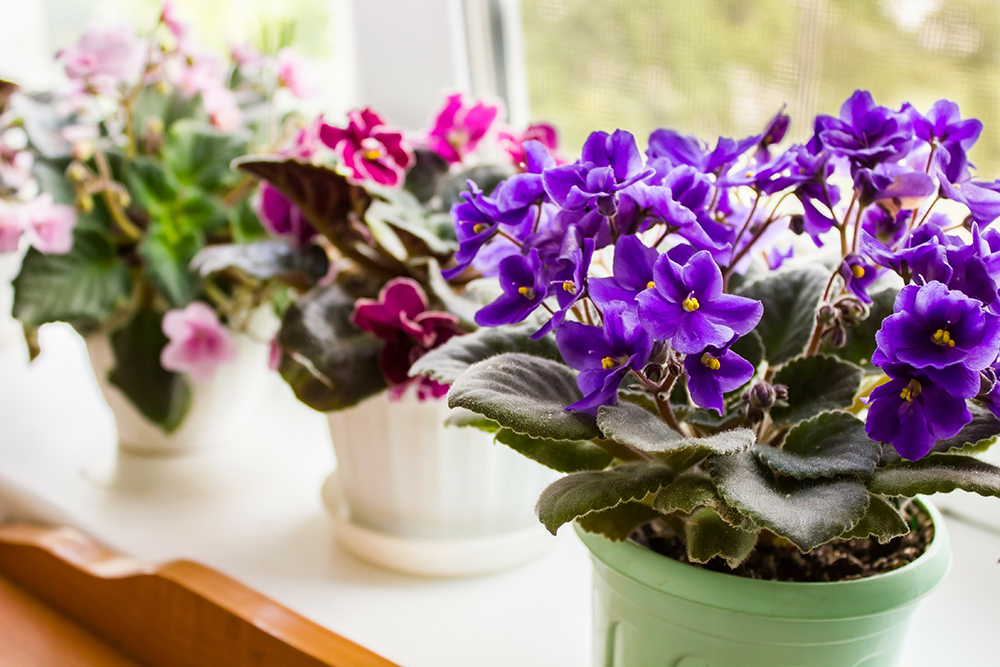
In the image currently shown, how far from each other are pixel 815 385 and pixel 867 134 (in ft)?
0.50

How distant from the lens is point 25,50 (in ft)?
6.52

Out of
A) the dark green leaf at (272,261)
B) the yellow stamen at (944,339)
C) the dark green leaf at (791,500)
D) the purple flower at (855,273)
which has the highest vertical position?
the yellow stamen at (944,339)

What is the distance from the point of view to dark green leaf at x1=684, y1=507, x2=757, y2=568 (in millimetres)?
460

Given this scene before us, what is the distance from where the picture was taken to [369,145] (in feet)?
2.60

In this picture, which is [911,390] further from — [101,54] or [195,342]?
[101,54]

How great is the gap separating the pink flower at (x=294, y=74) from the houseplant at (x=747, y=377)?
2.03 feet

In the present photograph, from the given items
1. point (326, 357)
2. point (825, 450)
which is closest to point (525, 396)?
point (825, 450)

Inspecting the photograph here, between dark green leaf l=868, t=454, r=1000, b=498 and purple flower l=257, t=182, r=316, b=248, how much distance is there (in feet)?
1.90

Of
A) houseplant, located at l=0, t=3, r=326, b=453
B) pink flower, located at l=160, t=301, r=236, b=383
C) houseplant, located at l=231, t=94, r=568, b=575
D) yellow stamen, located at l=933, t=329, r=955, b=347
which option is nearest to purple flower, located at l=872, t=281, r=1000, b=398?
yellow stamen, located at l=933, t=329, r=955, b=347

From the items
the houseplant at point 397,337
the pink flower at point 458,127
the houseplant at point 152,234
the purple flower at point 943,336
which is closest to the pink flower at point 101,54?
the houseplant at point 152,234

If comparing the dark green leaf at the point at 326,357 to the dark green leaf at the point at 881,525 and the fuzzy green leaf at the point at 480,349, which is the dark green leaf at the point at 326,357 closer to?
the fuzzy green leaf at the point at 480,349

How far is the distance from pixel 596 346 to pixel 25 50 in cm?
203

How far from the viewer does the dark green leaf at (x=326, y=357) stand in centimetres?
71

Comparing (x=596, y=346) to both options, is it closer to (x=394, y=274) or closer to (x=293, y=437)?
(x=394, y=274)
